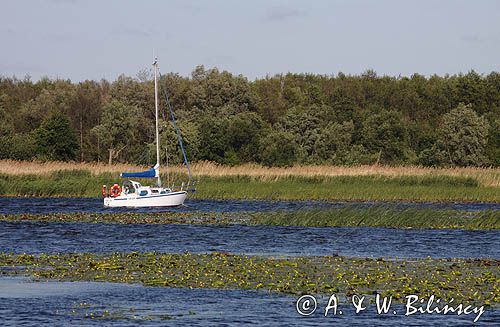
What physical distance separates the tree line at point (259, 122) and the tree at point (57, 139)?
0.10 metres

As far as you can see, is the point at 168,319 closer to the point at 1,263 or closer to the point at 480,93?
the point at 1,263

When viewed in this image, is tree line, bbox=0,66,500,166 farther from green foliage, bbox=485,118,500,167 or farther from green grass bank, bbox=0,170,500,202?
green grass bank, bbox=0,170,500,202

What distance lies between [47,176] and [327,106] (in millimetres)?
42231

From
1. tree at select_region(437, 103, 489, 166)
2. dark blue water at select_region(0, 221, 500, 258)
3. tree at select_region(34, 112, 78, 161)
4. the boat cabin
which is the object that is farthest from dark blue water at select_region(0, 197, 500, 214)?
tree at select_region(437, 103, 489, 166)

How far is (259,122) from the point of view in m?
99.6

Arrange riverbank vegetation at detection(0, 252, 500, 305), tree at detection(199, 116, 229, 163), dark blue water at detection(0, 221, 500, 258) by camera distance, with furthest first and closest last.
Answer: tree at detection(199, 116, 229, 163) → dark blue water at detection(0, 221, 500, 258) → riverbank vegetation at detection(0, 252, 500, 305)

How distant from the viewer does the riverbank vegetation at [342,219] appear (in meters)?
45.3

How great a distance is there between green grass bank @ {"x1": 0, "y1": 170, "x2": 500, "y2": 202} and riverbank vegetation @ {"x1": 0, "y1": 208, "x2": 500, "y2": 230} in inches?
507

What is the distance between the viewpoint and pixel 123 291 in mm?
26484

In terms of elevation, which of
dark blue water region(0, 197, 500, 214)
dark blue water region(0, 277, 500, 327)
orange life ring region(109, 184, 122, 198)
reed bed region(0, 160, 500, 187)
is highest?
reed bed region(0, 160, 500, 187)

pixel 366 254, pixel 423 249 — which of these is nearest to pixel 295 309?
pixel 366 254

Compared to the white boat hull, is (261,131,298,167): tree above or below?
above

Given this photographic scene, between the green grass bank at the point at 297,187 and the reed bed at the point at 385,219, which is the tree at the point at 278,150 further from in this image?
the reed bed at the point at 385,219

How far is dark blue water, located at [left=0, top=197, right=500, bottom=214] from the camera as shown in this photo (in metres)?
56.8
